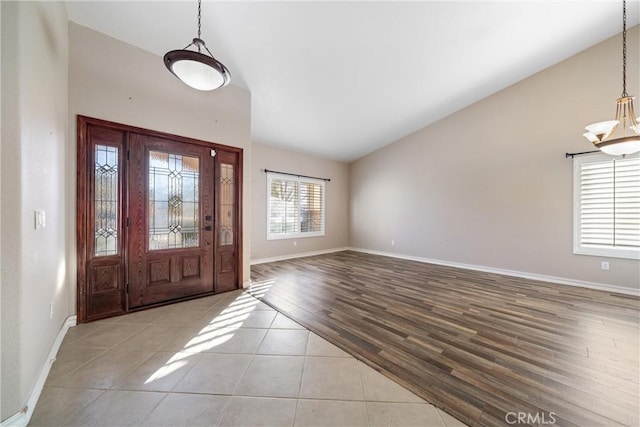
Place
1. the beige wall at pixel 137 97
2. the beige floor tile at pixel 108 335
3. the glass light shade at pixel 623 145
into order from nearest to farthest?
the beige floor tile at pixel 108 335
the glass light shade at pixel 623 145
the beige wall at pixel 137 97

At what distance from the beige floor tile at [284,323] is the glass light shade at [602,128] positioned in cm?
365

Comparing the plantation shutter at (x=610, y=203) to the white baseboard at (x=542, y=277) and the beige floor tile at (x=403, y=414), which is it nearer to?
the white baseboard at (x=542, y=277)

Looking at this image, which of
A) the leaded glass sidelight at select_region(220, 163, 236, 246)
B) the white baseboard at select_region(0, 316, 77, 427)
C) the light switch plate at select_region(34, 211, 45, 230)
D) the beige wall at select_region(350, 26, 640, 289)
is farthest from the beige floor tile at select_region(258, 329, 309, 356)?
the beige wall at select_region(350, 26, 640, 289)

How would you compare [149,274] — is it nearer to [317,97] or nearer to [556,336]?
[317,97]

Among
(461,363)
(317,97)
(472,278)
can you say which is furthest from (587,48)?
(461,363)

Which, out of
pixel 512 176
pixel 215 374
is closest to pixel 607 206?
pixel 512 176

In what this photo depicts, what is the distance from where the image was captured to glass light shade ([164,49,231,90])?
168cm

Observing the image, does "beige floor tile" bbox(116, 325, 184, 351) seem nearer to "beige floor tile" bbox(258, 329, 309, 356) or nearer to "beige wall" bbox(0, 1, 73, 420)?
"beige wall" bbox(0, 1, 73, 420)

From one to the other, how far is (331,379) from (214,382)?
830 millimetres

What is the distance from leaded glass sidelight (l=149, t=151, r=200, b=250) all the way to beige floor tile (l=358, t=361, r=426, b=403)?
273 cm

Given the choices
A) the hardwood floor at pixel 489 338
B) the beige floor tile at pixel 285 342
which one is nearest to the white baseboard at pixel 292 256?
the hardwood floor at pixel 489 338

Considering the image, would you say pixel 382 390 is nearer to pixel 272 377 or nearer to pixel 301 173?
pixel 272 377

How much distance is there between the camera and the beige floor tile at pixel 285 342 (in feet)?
6.59

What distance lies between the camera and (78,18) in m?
2.38
